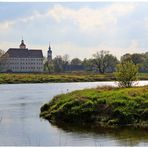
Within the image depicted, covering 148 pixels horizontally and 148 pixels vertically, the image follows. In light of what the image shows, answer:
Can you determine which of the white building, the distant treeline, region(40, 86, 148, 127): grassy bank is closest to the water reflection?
region(40, 86, 148, 127): grassy bank

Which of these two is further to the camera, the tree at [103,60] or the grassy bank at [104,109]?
the tree at [103,60]

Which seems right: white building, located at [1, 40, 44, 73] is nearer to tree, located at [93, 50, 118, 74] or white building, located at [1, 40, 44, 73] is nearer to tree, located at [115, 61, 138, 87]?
tree, located at [93, 50, 118, 74]

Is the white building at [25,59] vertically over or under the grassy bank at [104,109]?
over

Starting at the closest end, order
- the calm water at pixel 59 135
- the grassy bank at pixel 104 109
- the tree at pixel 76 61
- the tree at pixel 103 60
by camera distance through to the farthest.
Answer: the calm water at pixel 59 135 < the grassy bank at pixel 104 109 < the tree at pixel 103 60 < the tree at pixel 76 61

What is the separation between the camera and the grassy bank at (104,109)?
82.9ft

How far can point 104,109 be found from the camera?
86.7ft

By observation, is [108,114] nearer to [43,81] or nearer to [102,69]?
[43,81]

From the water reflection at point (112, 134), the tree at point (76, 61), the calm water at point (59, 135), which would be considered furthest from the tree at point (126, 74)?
A: the tree at point (76, 61)

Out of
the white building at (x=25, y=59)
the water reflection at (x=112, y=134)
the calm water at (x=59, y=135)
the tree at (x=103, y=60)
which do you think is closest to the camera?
the calm water at (x=59, y=135)

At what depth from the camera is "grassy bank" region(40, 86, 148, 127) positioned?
82.9 feet

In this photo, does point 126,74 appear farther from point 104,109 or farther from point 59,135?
point 59,135

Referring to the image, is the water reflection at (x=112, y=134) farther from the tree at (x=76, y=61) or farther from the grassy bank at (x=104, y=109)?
the tree at (x=76, y=61)

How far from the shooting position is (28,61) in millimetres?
186875

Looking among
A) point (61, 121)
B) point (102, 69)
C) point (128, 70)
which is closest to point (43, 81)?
point (102, 69)
